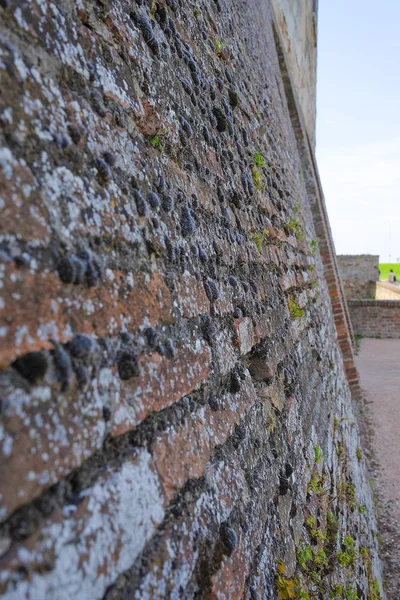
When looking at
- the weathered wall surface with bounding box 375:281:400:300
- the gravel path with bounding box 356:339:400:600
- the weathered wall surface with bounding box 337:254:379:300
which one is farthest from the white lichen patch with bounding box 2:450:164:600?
the weathered wall surface with bounding box 337:254:379:300

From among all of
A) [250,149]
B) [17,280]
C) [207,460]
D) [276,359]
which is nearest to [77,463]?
[17,280]

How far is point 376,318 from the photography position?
1469 cm

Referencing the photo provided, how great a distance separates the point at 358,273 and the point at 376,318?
6237 mm

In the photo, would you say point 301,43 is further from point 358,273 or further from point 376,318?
point 358,273

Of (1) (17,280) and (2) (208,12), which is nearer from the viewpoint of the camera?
(1) (17,280)

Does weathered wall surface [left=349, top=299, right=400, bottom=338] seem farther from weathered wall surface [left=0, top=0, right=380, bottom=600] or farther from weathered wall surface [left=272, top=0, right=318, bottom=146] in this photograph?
weathered wall surface [left=0, top=0, right=380, bottom=600]

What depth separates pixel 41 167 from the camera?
0.67 metres

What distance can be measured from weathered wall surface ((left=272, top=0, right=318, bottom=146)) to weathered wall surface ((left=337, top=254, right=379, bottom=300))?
39.2 ft

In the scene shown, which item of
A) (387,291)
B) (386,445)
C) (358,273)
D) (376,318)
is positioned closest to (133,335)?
(386,445)

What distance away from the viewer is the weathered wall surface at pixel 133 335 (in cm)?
58

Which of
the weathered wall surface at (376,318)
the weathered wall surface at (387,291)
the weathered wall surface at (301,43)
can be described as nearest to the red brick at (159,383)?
the weathered wall surface at (301,43)

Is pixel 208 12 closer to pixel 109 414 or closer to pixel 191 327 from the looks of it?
pixel 191 327

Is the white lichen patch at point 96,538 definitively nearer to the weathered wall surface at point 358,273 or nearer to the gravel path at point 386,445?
the gravel path at point 386,445

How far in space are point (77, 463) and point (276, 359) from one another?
1.27 metres
